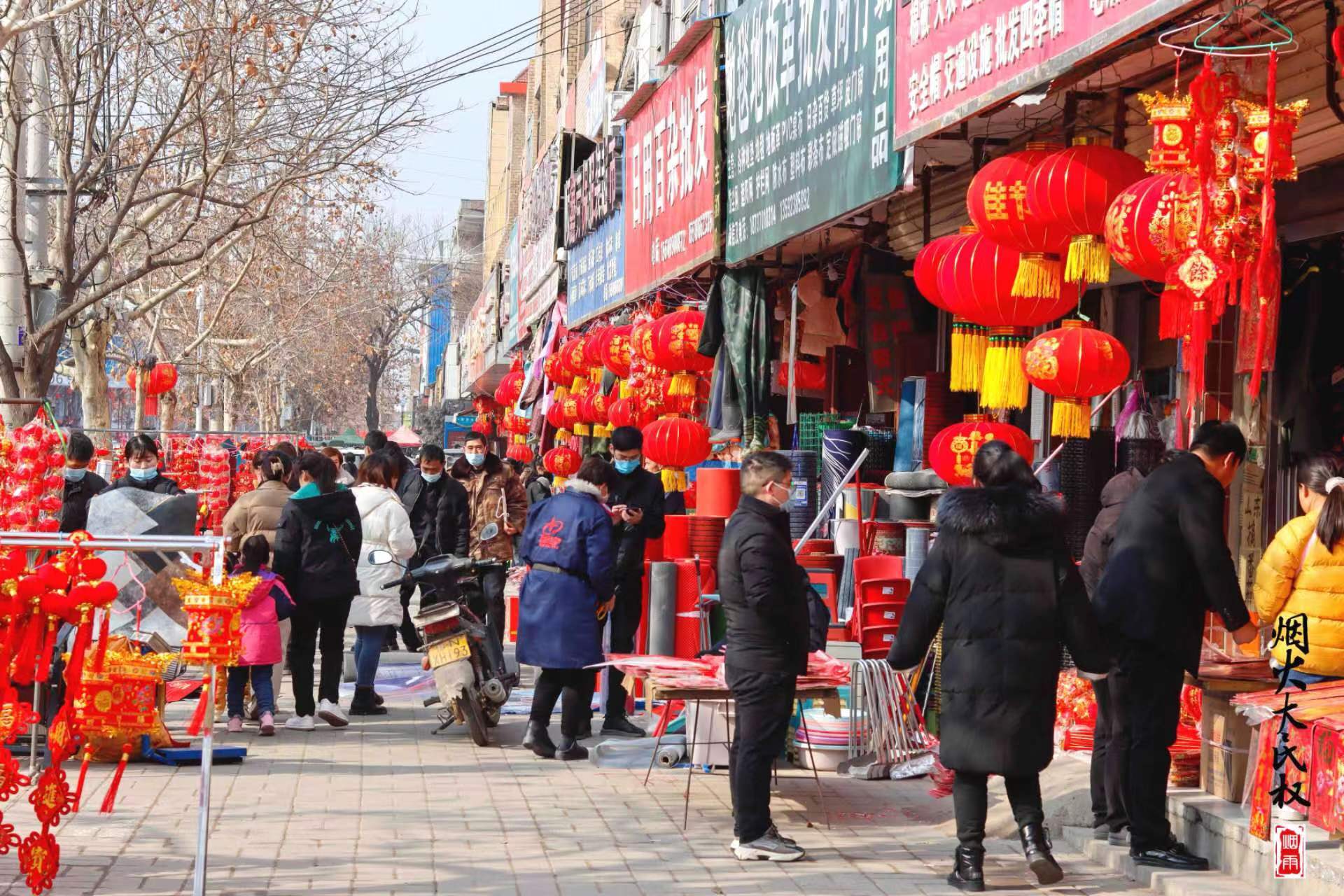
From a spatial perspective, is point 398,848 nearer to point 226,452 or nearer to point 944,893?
point 944,893

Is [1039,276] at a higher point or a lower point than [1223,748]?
higher

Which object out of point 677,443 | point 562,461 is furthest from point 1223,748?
point 562,461

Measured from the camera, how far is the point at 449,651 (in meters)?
10.3

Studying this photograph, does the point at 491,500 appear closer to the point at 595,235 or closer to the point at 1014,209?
the point at 1014,209

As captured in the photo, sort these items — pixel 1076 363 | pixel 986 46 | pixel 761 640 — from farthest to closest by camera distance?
pixel 986 46 < pixel 1076 363 < pixel 761 640

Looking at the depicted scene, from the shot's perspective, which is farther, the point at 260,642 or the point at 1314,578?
the point at 260,642

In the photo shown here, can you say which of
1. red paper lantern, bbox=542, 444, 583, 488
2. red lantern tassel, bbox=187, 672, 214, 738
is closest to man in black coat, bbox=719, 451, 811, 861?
red lantern tassel, bbox=187, 672, 214, 738

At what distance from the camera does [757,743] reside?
708 centimetres

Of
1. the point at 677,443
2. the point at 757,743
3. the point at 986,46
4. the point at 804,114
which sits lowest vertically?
the point at 757,743

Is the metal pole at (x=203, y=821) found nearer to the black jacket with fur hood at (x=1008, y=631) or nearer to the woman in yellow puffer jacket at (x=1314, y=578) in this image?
the black jacket with fur hood at (x=1008, y=631)

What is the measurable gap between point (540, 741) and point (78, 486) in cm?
395

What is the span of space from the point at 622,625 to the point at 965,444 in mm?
3007

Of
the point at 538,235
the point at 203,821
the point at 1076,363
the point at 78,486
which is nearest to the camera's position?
the point at 203,821

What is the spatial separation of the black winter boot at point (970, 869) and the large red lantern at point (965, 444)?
2945 millimetres
